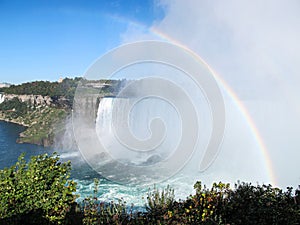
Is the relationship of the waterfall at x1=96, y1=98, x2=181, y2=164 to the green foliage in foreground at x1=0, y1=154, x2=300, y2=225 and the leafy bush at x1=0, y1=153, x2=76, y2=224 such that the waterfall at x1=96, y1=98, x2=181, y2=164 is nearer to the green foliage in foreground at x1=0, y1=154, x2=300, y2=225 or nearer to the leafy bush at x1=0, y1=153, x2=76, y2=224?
the green foliage in foreground at x1=0, y1=154, x2=300, y2=225

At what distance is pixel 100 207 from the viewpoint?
3.83 metres

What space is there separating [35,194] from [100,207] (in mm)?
955

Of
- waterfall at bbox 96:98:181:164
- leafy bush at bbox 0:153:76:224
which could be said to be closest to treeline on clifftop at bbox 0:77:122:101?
waterfall at bbox 96:98:181:164

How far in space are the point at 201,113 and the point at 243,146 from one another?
3298 mm

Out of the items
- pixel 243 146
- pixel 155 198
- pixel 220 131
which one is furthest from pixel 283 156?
pixel 155 198

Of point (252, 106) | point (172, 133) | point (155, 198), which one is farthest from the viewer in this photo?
point (252, 106)

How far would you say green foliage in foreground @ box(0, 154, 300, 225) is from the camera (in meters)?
3.24

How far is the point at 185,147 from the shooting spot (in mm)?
14727

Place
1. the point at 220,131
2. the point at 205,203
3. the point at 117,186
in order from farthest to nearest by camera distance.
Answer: the point at 220,131 < the point at 117,186 < the point at 205,203

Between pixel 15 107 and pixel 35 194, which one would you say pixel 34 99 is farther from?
pixel 35 194

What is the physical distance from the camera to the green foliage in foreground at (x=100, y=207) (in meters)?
3.24

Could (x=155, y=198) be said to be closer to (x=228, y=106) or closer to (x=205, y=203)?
(x=205, y=203)

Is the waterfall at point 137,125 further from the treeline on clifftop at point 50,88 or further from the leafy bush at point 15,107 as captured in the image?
the leafy bush at point 15,107

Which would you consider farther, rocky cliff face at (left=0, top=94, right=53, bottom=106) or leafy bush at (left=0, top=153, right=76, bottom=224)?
rocky cliff face at (left=0, top=94, right=53, bottom=106)
